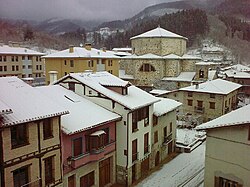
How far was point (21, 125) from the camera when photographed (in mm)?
9289

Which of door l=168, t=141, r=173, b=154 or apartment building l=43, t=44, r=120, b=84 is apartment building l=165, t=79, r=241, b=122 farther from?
apartment building l=43, t=44, r=120, b=84

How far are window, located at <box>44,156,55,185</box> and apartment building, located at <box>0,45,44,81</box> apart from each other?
22.4 meters

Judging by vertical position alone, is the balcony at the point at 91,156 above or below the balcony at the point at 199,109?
above

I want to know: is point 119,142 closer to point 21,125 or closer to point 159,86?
point 21,125

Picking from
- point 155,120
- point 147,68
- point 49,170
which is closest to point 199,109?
point 147,68

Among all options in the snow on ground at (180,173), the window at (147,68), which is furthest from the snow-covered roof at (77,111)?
the window at (147,68)

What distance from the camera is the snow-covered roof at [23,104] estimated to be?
8.81 meters

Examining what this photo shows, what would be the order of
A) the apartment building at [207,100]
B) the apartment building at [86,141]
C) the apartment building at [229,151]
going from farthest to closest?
the apartment building at [207,100] < the apartment building at [86,141] < the apartment building at [229,151]

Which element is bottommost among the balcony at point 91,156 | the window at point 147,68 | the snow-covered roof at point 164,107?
the balcony at point 91,156

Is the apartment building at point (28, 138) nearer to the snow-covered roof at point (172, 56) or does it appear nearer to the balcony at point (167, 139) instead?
the balcony at point (167, 139)

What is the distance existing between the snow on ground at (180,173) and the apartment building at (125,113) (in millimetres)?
1102

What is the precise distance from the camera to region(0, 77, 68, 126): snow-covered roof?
8.81 m

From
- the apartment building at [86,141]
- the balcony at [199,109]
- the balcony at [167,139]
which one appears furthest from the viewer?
the balcony at [199,109]

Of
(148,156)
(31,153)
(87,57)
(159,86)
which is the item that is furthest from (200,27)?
(31,153)
